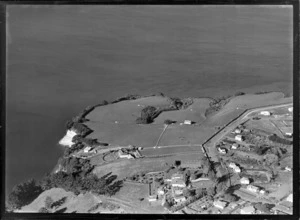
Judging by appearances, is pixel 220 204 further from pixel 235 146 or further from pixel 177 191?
pixel 235 146

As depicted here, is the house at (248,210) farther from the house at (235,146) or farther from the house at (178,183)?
the house at (235,146)

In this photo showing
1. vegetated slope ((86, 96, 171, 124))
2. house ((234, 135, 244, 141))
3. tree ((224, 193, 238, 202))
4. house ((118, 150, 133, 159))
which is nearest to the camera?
tree ((224, 193, 238, 202))

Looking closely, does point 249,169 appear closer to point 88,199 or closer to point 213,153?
point 213,153

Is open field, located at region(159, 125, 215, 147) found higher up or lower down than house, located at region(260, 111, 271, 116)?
lower down

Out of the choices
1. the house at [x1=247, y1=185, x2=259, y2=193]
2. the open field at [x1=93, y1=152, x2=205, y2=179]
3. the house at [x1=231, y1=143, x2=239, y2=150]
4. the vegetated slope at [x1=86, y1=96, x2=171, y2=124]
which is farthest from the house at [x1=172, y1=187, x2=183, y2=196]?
the vegetated slope at [x1=86, y1=96, x2=171, y2=124]

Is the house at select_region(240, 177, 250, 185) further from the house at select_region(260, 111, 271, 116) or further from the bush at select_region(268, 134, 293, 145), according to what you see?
the house at select_region(260, 111, 271, 116)

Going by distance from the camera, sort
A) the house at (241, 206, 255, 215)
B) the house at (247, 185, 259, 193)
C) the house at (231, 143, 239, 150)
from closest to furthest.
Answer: the house at (241, 206, 255, 215) < the house at (247, 185, 259, 193) < the house at (231, 143, 239, 150)
